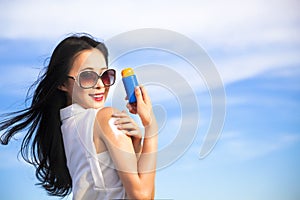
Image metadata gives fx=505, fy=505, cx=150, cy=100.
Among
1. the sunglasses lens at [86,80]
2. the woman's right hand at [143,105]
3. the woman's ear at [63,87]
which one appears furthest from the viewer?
the woman's ear at [63,87]

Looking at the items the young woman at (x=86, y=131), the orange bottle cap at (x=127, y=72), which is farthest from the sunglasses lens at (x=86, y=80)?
the orange bottle cap at (x=127, y=72)

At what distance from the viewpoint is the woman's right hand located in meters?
2.61

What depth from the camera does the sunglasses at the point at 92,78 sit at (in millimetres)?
2836

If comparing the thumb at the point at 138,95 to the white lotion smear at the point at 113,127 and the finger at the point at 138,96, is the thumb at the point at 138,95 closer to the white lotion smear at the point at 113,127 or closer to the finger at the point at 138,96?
the finger at the point at 138,96

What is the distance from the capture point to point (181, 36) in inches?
125

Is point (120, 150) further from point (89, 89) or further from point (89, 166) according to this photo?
point (89, 89)

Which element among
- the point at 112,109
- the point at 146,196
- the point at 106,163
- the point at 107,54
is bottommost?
the point at 146,196

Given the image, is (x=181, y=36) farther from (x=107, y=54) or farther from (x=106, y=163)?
(x=106, y=163)

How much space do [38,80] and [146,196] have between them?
115 cm

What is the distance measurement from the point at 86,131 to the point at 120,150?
0.22 meters

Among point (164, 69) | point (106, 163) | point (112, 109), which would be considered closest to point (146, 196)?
point (106, 163)

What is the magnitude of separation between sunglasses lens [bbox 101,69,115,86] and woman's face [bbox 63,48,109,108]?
26 millimetres

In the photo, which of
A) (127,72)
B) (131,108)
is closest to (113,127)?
(131,108)

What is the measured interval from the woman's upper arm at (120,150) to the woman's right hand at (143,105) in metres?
0.13
